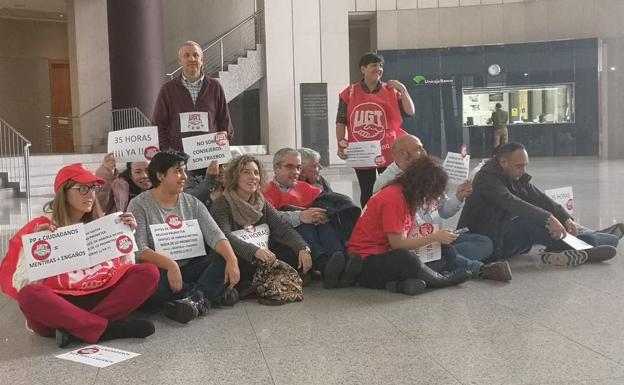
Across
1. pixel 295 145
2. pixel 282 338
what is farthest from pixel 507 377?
pixel 295 145

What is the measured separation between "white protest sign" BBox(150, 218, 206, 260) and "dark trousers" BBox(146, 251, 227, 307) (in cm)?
13

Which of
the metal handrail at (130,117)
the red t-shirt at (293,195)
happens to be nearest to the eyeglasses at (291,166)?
the red t-shirt at (293,195)

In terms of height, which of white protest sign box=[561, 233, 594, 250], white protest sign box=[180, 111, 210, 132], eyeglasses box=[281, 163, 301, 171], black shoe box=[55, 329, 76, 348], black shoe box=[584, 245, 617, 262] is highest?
white protest sign box=[180, 111, 210, 132]

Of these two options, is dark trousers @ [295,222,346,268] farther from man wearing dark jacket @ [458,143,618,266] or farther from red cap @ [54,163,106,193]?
red cap @ [54,163,106,193]

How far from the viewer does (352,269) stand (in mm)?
4973

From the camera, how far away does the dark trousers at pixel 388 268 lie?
Answer: 4.72 metres

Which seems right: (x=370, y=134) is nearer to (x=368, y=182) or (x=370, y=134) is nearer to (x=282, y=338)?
→ (x=368, y=182)

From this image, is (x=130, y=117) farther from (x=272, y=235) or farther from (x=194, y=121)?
(x=272, y=235)

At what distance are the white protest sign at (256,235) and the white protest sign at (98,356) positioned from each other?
1.41 m

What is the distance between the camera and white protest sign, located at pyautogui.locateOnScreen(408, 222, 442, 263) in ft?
16.1

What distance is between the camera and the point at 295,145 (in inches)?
837

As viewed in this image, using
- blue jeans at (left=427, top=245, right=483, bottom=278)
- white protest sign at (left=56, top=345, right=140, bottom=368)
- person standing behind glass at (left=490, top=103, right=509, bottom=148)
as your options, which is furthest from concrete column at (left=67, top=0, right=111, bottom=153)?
white protest sign at (left=56, top=345, right=140, bottom=368)

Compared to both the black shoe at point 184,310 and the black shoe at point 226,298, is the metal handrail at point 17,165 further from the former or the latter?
the black shoe at point 184,310

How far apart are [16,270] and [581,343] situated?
3203 mm
